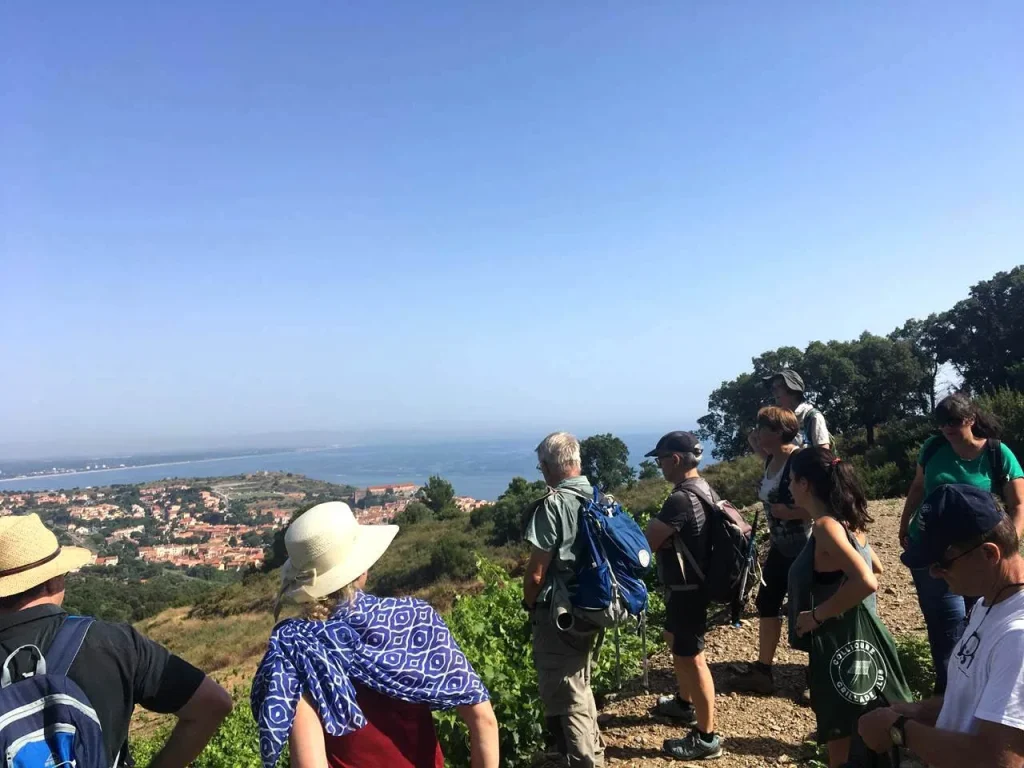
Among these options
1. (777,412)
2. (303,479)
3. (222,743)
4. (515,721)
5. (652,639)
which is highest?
(777,412)

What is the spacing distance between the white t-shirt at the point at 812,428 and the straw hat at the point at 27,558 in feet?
12.8

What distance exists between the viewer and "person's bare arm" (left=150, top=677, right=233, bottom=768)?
6.12ft

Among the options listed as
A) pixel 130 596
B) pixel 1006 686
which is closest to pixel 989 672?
pixel 1006 686

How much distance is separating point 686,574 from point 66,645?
8.70 feet

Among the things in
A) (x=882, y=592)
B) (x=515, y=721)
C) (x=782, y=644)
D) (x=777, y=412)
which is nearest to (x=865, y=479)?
(x=882, y=592)

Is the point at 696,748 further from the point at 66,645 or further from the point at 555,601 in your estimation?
the point at 66,645

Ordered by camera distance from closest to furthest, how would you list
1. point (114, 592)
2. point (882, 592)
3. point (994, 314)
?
point (882, 592) < point (994, 314) < point (114, 592)

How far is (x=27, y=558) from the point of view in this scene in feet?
5.66

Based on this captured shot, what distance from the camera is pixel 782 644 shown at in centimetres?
477

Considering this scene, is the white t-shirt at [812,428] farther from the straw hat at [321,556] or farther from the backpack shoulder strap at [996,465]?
the straw hat at [321,556]

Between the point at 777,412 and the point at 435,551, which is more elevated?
the point at 777,412

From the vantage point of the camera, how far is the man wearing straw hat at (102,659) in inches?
63.9

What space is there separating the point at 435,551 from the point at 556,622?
64.3ft

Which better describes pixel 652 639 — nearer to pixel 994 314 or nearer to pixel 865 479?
pixel 865 479
